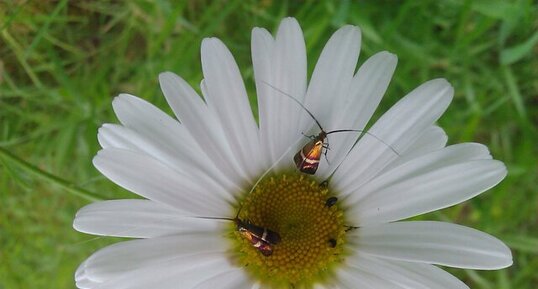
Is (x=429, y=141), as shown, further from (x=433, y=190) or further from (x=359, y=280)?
(x=359, y=280)

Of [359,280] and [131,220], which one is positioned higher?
[131,220]

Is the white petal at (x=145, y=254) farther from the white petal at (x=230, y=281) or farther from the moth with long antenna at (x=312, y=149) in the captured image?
the moth with long antenna at (x=312, y=149)

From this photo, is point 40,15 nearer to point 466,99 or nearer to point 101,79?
point 101,79

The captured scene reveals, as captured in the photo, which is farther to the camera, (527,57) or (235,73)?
(527,57)

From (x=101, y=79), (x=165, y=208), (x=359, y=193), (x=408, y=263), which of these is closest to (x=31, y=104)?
(x=101, y=79)

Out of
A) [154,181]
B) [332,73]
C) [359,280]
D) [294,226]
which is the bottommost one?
[359,280]

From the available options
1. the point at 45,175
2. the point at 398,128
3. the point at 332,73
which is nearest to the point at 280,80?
the point at 332,73

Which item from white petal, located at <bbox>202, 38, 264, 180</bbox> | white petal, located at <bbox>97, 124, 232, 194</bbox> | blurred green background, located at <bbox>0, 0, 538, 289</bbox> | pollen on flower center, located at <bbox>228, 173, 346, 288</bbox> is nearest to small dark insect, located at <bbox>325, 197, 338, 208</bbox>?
pollen on flower center, located at <bbox>228, 173, 346, 288</bbox>
